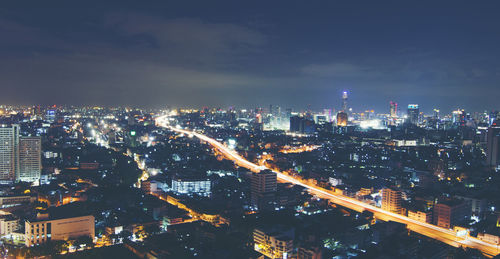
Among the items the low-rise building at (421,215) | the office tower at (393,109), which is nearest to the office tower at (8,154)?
the low-rise building at (421,215)

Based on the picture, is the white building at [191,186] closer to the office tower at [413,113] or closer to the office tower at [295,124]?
the office tower at [295,124]

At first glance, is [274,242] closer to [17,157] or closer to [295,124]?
[17,157]

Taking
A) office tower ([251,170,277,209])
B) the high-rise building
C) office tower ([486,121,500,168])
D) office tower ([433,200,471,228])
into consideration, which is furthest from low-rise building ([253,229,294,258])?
office tower ([486,121,500,168])

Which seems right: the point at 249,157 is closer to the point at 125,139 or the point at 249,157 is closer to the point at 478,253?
the point at 125,139

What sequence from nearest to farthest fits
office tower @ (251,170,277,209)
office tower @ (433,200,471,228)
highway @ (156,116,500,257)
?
highway @ (156,116,500,257) < office tower @ (433,200,471,228) < office tower @ (251,170,277,209)

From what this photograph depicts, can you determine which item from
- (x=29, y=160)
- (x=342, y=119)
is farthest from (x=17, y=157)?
(x=342, y=119)

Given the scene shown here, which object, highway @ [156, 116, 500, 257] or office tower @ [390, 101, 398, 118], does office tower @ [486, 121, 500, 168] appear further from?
office tower @ [390, 101, 398, 118]
